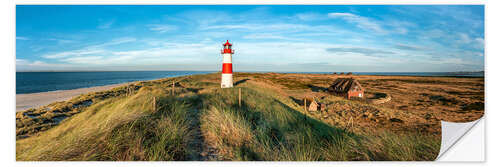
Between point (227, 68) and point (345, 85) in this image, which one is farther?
point (345, 85)

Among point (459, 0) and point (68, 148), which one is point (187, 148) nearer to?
point (68, 148)

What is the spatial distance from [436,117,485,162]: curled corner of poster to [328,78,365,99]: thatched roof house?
5935 millimetres

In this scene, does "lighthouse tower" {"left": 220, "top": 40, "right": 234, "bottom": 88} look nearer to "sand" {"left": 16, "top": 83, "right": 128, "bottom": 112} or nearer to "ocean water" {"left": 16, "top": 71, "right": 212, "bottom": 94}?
"ocean water" {"left": 16, "top": 71, "right": 212, "bottom": 94}

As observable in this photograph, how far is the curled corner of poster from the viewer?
1954mm

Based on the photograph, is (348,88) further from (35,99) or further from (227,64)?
(35,99)

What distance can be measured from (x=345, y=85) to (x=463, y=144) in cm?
674

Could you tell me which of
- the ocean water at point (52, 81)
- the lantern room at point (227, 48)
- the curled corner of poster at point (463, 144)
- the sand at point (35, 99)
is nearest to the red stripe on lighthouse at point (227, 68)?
the lantern room at point (227, 48)

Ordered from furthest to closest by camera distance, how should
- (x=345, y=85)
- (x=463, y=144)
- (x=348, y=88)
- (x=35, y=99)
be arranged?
(x=345, y=85)
(x=348, y=88)
(x=35, y=99)
(x=463, y=144)

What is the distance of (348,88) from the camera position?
26.0 feet

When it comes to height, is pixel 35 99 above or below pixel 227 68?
below

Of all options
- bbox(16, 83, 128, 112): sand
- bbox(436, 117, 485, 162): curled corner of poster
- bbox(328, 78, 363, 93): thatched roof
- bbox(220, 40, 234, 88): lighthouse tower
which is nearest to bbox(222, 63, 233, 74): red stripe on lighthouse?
bbox(220, 40, 234, 88): lighthouse tower

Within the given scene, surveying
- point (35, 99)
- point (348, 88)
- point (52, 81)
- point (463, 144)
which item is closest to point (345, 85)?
point (348, 88)
